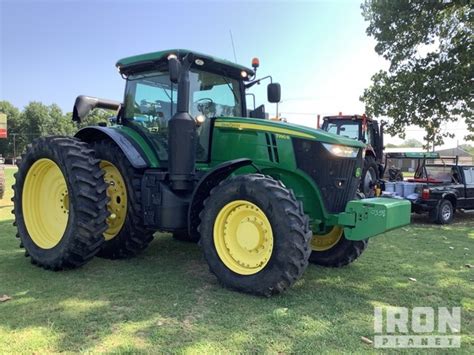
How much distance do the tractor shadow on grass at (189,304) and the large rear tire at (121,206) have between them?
0.19m

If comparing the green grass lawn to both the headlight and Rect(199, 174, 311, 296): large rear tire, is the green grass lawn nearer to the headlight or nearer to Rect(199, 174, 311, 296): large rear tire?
Rect(199, 174, 311, 296): large rear tire

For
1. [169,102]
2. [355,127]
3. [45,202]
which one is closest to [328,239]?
[169,102]

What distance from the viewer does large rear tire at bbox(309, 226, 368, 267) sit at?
16.9ft

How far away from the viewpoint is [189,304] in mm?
3887

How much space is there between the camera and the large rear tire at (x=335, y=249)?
5164 millimetres

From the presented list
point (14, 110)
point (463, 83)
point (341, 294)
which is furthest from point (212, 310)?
→ point (14, 110)

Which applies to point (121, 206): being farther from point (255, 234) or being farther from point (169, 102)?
point (255, 234)

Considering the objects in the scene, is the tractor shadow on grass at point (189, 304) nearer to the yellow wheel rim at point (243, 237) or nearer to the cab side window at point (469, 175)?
the yellow wheel rim at point (243, 237)

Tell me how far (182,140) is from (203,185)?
56 cm

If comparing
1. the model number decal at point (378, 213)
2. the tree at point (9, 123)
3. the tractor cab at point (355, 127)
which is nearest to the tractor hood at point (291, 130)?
the model number decal at point (378, 213)

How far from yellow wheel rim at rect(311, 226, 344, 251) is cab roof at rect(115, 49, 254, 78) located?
7.62 feet

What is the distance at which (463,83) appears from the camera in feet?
Answer: 41.4

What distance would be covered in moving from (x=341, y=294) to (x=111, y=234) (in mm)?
2923

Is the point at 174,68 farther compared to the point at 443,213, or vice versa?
the point at 443,213
